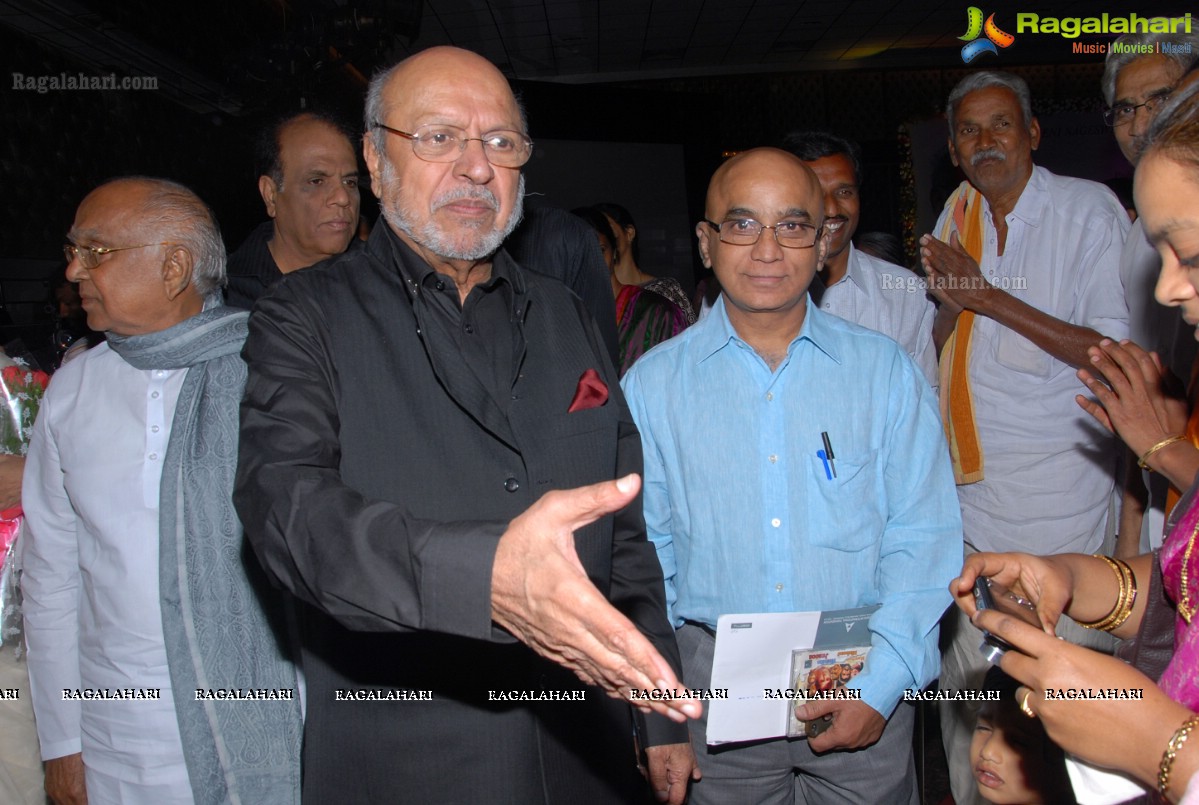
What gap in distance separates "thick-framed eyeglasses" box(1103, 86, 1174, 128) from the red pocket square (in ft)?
6.70

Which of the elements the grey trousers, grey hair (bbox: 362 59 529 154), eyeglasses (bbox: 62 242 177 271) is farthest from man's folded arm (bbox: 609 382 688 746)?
eyeglasses (bbox: 62 242 177 271)

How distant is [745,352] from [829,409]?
227mm

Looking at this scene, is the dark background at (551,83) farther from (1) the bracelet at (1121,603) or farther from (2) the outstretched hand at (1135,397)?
(1) the bracelet at (1121,603)

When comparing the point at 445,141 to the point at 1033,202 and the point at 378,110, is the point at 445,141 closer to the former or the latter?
the point at 378,110

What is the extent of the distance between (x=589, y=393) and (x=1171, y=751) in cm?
98

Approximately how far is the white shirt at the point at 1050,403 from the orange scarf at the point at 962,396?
25 millimetres

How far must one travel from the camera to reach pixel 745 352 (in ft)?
6.21

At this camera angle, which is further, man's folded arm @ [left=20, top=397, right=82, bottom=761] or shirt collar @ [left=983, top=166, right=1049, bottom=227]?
shirt collar @ [left=983, top=166, right=1049, bottom=227]

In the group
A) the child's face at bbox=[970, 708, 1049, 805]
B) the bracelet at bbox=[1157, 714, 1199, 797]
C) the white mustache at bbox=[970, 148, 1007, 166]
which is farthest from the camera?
the white mustache at bbox=[970, 148, 1007, 166]

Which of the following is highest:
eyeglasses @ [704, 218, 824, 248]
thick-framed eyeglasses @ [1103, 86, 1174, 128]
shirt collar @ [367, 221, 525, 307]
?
thick-framed eyeglasses @ [1103, 86, 1174, 128]

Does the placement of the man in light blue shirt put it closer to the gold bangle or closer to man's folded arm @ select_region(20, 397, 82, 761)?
the gold bangle

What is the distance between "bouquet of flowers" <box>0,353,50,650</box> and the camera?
6.83 feet

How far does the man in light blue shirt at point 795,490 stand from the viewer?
1.77 m

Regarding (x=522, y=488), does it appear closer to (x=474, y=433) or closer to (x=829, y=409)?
(x=474, y=433)
